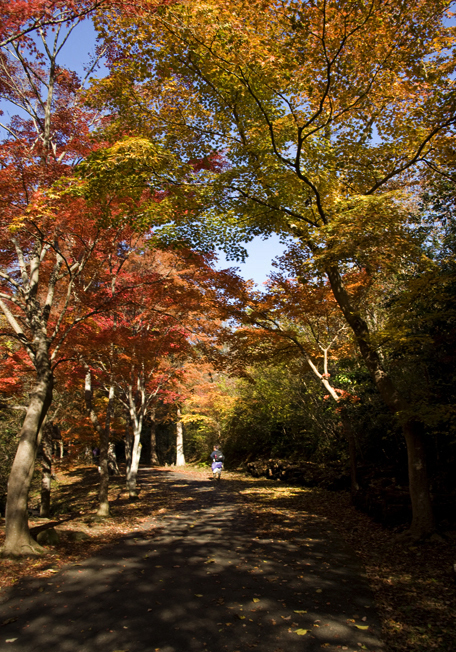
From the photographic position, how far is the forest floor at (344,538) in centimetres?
336

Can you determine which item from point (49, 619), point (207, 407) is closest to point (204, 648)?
point (49, 619)

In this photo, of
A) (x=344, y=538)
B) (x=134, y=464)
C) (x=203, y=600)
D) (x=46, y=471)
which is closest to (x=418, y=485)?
(x=344, y=538)

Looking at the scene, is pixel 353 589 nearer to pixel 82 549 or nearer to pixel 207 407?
pixel 82 549

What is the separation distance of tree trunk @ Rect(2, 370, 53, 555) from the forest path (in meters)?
1.15

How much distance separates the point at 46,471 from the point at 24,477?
14.6ft

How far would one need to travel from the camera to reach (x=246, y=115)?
22.6 feet

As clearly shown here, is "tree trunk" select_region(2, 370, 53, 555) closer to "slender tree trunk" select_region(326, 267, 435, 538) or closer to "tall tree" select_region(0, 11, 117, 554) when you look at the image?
"tall tree" select_region(0, 11, 117, 554)

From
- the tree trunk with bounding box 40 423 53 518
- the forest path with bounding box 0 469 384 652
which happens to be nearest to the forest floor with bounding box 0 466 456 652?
the forest path with bounding box 0 469 384 652

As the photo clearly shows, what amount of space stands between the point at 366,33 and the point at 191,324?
8497 mm

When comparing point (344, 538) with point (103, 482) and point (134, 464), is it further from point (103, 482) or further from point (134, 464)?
point (134, 464)

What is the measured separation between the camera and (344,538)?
6324 millimetres

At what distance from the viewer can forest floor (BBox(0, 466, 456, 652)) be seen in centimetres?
336

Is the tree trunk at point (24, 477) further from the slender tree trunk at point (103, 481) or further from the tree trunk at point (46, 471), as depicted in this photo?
the tree trunk at point (46, 471)

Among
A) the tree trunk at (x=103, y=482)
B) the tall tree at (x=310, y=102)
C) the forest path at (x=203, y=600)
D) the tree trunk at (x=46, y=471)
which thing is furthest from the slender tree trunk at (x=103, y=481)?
the tall tree at (x=310, y=102)
